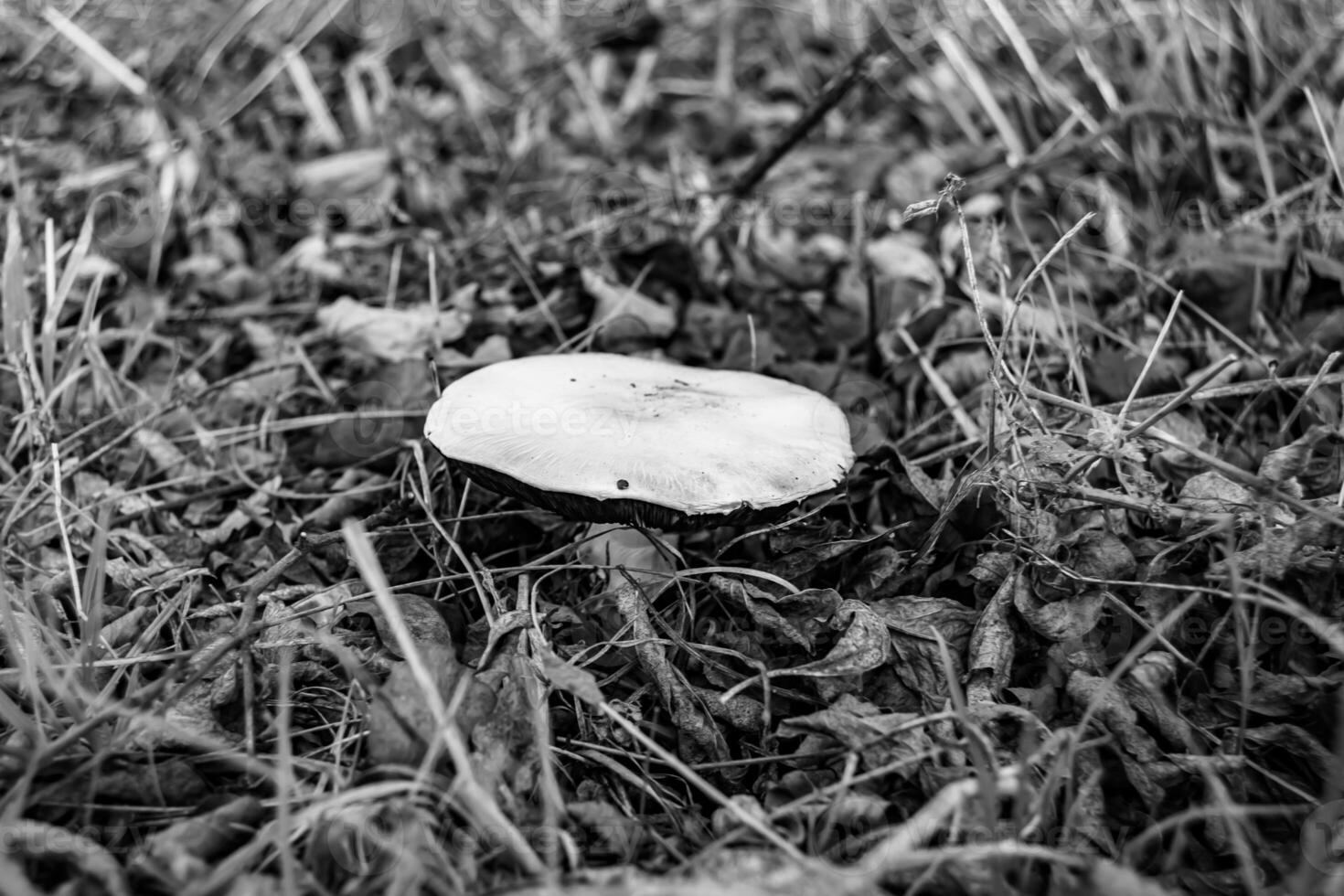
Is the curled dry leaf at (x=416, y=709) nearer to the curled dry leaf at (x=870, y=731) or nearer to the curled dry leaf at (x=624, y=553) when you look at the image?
the curled dry leaf at (x=624, y=553)

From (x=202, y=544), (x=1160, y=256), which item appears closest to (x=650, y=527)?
(x=202, y=544)

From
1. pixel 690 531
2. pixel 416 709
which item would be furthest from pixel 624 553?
pixel 416 709

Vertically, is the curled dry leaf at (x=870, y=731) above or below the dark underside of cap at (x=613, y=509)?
below

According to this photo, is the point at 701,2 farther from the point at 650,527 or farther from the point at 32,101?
the point at 650,527

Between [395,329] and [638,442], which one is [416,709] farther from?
[395,329]

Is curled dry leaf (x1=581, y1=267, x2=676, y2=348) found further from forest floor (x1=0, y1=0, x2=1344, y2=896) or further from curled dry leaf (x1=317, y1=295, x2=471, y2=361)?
curled dry leaf (x1=317, y1=295, x2=471, y2=361)

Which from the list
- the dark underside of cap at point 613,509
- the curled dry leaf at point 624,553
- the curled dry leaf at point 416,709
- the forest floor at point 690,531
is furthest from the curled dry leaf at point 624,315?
the curled dry leaf at point 416,709

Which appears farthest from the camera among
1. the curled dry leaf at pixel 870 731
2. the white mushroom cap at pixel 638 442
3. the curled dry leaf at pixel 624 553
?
the curled dry leaf at pixel 624 553

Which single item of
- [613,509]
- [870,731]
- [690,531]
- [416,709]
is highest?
[613,509]
